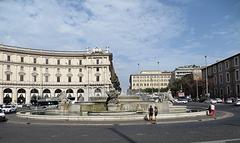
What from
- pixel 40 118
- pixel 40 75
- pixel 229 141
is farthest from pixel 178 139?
pixel 40 75

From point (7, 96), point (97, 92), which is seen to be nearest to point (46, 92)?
point (7, 96)

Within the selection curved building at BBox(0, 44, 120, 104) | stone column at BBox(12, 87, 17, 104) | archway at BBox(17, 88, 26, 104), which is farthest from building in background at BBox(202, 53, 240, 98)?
stone column at BBox(12, 87, 17, 104)

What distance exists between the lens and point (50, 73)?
5192 inches

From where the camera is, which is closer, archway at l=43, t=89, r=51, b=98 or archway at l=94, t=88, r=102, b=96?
archway at l=43, t=89, r=51, b=98

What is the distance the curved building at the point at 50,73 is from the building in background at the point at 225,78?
38049 millimetres

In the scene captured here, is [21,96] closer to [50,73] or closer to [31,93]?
[31,93]

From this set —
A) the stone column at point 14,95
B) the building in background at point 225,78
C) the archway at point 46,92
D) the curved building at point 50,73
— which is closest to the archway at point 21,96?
the curved building at point 50,73

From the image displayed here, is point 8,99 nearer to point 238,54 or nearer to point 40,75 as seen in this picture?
point 40,75

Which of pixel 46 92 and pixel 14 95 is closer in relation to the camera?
pixel 14 95

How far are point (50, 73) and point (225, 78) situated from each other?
68095 millimetres

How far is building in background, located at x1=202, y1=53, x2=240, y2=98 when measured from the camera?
335 feet

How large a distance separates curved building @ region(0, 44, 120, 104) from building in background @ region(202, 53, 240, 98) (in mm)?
38049

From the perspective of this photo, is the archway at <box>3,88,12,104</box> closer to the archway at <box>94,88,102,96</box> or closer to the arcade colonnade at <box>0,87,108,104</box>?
the arcade colonnade at <box>0,87,108,104</box>

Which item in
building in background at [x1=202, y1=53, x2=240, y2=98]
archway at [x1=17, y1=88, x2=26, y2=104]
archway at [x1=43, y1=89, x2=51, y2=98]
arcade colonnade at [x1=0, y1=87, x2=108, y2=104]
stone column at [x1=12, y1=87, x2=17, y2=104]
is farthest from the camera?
archway at [x1=43, y1=89, x2=51, y2=98]
